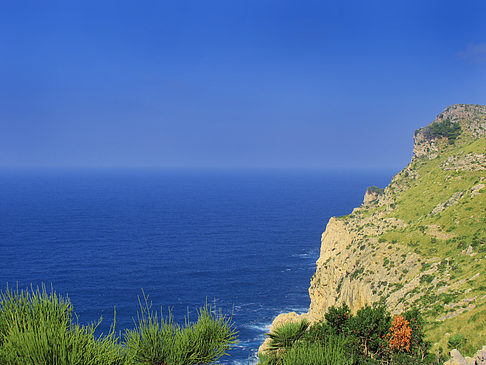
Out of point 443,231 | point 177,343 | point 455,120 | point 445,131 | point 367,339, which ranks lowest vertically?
point 367,339

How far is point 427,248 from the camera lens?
142ft

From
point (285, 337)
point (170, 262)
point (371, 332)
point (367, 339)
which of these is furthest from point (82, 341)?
point (170, 262)

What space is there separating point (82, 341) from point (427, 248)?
39.9 meters

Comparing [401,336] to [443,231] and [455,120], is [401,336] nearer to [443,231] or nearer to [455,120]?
[443,231]

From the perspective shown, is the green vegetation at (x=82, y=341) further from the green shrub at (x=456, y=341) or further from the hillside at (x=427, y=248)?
the hillside at (x=427, y=248)

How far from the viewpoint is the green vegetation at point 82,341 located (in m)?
12.8

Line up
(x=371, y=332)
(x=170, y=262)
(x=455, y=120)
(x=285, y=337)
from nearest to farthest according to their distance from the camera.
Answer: (x=285, y=337) → (x=371, y=332) → (x=455, y=120) → (x=170, y=262)

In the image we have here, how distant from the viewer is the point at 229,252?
10919cm

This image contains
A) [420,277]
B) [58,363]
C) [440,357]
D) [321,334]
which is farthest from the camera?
[420,277]

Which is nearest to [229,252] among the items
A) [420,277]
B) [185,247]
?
[185,247]

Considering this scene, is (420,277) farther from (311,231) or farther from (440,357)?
(311,231)

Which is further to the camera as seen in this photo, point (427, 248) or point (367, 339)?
point (427, 248)

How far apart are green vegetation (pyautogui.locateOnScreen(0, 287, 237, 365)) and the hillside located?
14.6m

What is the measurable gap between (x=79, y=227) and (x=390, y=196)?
11367 centimetres
